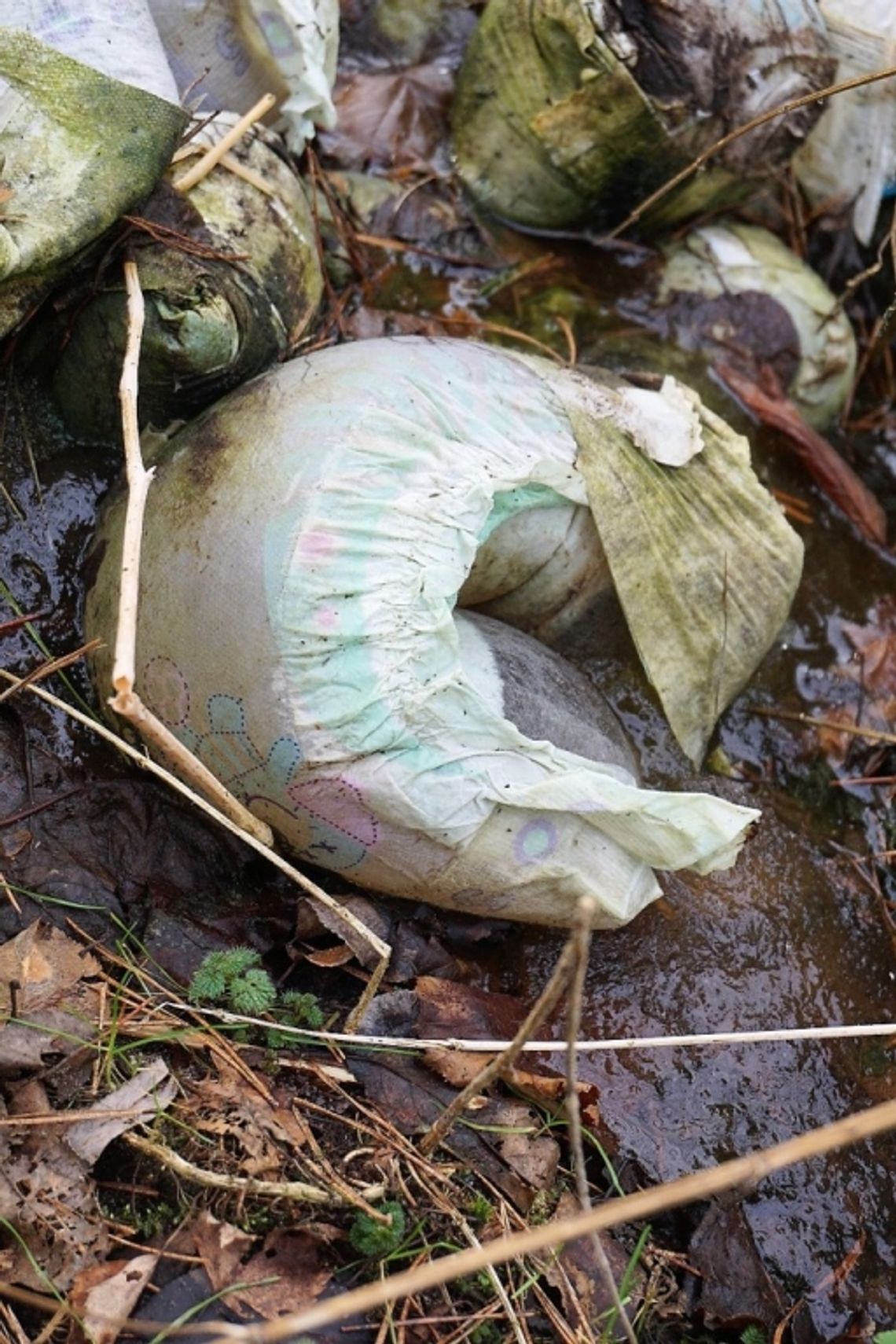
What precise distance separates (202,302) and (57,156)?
A: 343 millimetres

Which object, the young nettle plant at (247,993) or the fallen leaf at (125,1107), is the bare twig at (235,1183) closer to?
the fallen leaf at (125,1107)

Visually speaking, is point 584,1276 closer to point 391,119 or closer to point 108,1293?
point 108,1293

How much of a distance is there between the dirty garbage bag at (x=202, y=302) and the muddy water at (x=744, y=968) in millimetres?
221

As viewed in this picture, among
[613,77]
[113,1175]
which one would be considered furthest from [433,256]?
[113,1175]

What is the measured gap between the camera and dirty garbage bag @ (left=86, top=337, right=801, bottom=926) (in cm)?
203

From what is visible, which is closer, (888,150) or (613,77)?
(613,77)

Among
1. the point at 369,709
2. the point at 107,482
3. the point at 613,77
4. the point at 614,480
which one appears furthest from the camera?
the point at 613,77

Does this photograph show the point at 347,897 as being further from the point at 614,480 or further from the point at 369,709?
the point at 614,480

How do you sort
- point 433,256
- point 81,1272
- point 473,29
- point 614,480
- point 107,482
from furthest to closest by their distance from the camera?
point 473,29, point 433,256, point 107,482, point 614,480, point 81,1272

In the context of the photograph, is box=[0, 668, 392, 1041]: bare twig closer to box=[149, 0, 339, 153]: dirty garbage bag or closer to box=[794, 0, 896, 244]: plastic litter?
box=[149, 0, 339, 153]: dirty garbage bag

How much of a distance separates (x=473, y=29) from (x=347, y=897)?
101 inches

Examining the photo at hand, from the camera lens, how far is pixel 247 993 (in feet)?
6.56

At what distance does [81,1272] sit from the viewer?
5.51 ft

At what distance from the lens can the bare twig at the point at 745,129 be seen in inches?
100
